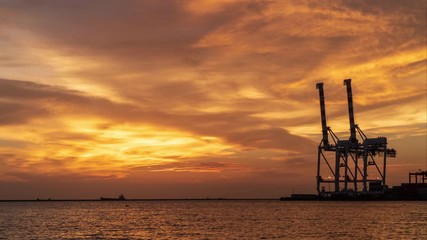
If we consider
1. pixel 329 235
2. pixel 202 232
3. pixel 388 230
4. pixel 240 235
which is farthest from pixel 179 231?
pixel 388 230

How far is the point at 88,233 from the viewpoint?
3081 inches

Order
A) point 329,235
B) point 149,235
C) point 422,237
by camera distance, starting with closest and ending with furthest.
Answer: point 422,237
point 329,235
point 149,235

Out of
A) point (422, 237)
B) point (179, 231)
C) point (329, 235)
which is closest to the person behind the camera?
point (422, 237)

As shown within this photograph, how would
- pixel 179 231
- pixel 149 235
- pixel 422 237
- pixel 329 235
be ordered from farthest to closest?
pixel 179 231
pixel 149 235
pixel 329 235
pixel 422 237

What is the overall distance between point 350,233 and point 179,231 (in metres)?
25.7

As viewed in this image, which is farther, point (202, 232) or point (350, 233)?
point (202, 232)

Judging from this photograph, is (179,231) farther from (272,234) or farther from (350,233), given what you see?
(350,233)

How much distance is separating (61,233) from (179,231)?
17615 millimetres

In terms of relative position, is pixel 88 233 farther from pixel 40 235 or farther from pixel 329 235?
pixel 329 235

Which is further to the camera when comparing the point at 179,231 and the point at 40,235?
the point at 179,231

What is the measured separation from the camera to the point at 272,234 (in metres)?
73.9

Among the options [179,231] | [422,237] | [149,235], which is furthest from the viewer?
[179,231]

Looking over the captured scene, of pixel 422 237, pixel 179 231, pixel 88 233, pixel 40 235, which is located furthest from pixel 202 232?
pixel 422 237

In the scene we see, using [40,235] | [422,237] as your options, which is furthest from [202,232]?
Result: [422,237]
